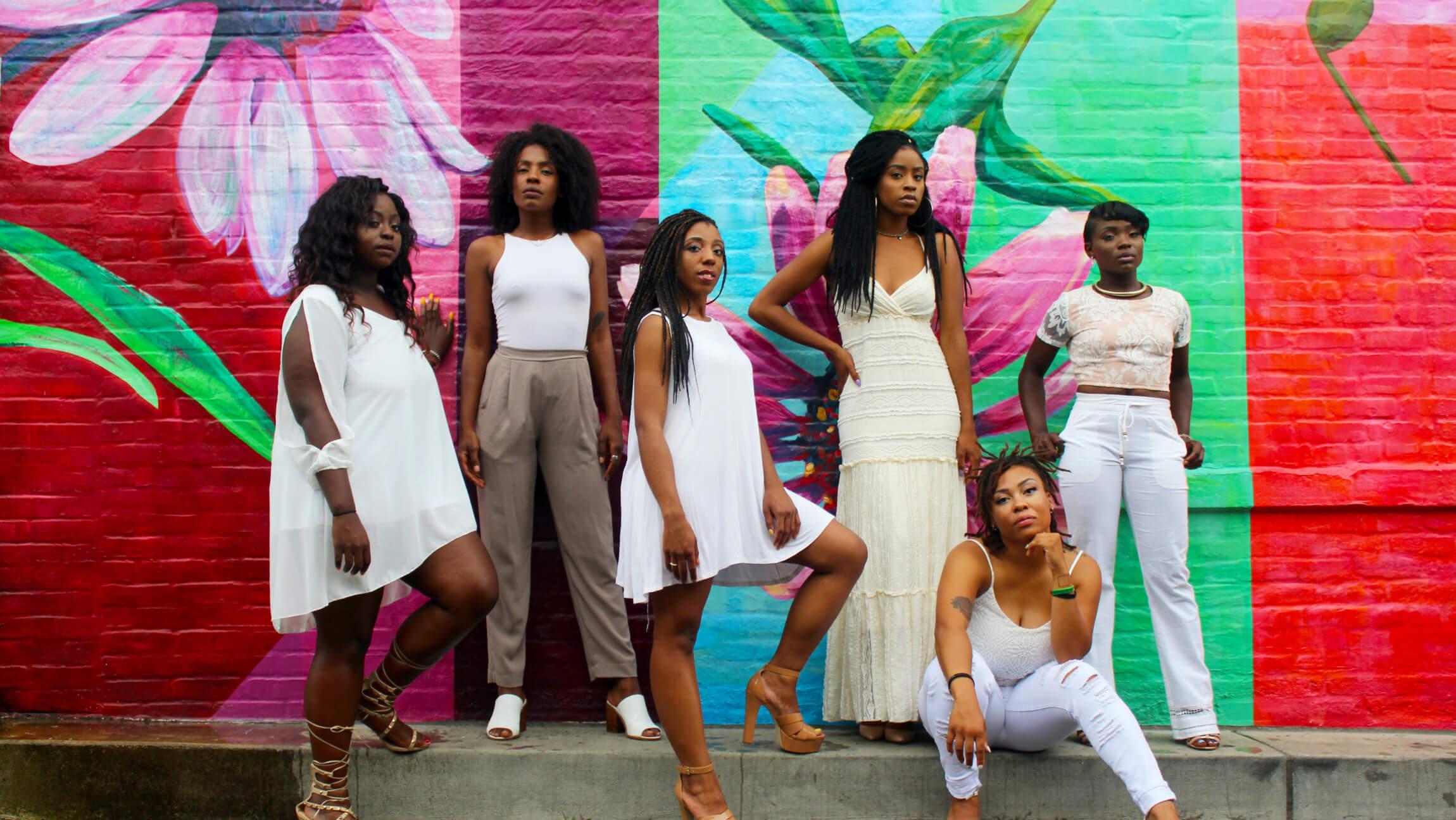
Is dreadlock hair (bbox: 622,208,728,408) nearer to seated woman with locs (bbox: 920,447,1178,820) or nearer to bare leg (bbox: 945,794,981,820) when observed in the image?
→ seated woman with locs (bbox: 920,447,1178,820)

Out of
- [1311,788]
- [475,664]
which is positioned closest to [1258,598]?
[1311,788]

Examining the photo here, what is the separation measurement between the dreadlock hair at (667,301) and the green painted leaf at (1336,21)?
2854 millimetres

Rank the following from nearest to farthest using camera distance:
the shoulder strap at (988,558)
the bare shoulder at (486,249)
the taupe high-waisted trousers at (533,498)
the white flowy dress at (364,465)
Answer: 1. the white flowy dress at (364,465)
2. the shoulder strap at (988,558)
3. the taupe high-waisted trousers at (533,498)
4. the bare shoulder at (486,249)

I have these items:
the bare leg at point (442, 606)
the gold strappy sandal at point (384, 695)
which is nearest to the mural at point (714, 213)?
the gold strappy sandal at point (384, 695)

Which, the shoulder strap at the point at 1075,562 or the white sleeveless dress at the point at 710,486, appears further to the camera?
the shoulder strap at the point at 1075,562

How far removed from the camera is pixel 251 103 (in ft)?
16.0

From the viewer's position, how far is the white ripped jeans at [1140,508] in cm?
429

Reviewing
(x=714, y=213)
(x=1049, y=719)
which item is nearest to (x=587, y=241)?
(x=714, y=213)

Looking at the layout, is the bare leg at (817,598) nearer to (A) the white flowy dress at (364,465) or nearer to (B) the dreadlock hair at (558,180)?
(A) the white flowy dress at (364,465)

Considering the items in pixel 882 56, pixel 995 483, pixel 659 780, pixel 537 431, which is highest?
pixel 882 56

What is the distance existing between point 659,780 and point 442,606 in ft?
3.14

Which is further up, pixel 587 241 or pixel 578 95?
pixel 578 95

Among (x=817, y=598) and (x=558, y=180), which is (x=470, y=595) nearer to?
(x=817, y=598)

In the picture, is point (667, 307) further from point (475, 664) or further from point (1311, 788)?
point (1311, 788)
